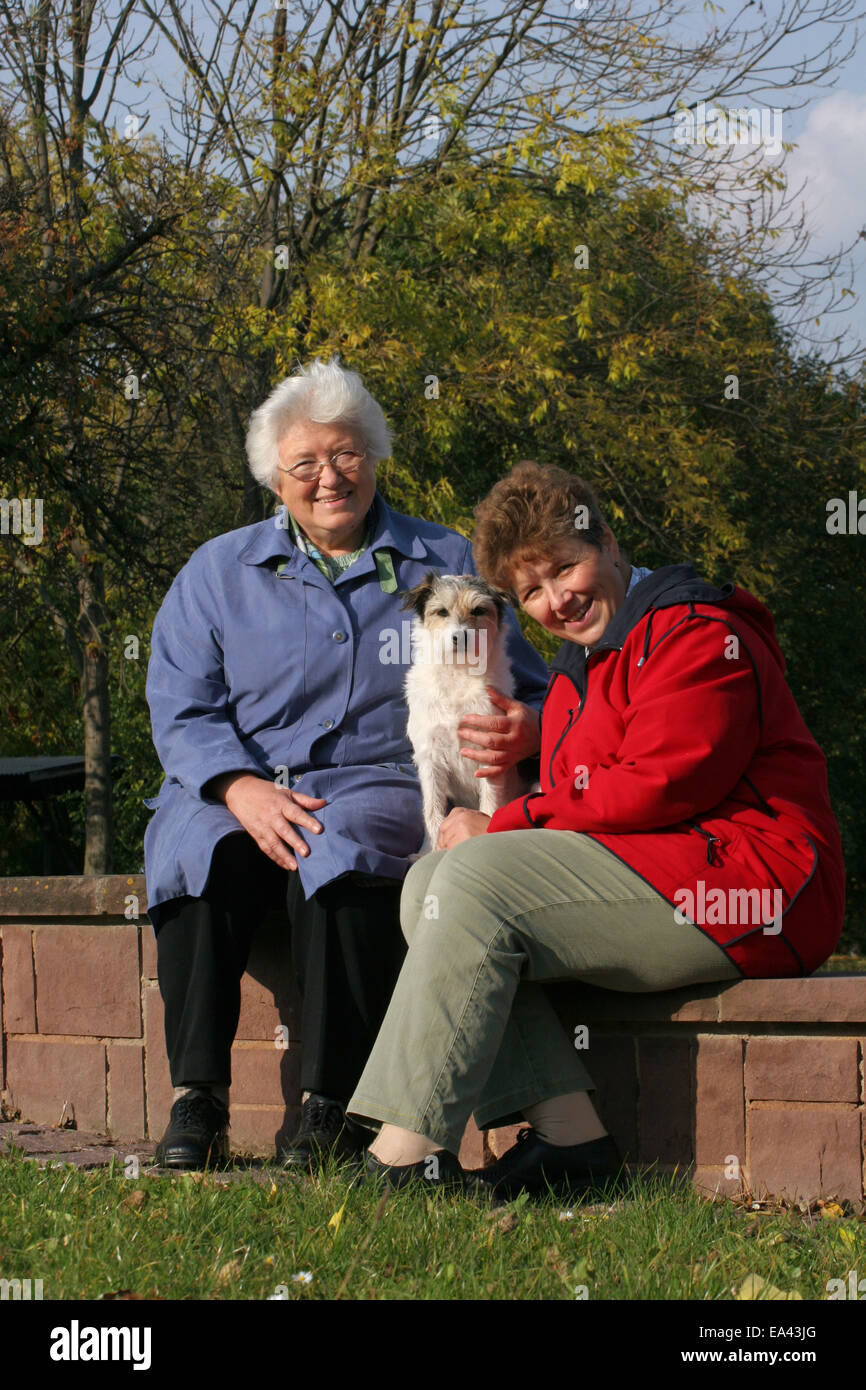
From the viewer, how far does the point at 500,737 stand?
14.0ft

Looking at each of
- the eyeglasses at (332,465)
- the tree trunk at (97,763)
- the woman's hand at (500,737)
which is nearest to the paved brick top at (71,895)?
the woman's hand at (500,737)

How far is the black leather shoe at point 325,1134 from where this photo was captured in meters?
3.53

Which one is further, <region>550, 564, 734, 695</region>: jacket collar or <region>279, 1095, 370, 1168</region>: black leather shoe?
<region>279, 1095, 370, 1168</region>: black leather shoe

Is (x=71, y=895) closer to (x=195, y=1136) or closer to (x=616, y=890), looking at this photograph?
(x=195, y=1136)

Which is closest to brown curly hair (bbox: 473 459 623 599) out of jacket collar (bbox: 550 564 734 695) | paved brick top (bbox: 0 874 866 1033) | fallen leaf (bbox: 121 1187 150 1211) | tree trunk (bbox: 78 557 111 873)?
jacket collar (bbox: 550 564 734 695)

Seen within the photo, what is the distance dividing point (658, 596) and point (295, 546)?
56.3 inches

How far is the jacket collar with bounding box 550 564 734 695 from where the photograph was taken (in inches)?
130

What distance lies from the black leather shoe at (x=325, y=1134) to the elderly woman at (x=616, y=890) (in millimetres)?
401

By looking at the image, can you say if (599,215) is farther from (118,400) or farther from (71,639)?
(71,639)

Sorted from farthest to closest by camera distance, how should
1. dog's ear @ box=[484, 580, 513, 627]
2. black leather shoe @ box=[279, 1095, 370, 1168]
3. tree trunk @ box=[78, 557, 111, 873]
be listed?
tree trunk @ box=[78, 557, 111, 873]
dog's ear @ box=[484, 580, 513, 627]
black leather shoe @ box=[279, 1095, 370, 1168]

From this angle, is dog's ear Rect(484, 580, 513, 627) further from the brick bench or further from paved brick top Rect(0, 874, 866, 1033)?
paved brick top Rect(0, 874, 866, 1033)

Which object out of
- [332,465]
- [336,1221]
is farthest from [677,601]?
[336,1221]

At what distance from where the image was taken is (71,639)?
13.4 m

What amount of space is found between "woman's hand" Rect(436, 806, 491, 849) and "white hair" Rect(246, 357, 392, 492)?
122 cm
